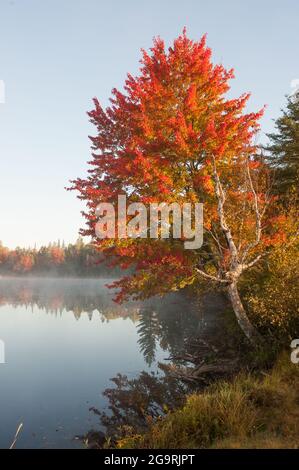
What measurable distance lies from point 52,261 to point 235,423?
6253 inches

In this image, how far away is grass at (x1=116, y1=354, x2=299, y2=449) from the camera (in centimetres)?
801

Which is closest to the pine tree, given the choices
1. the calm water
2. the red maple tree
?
the red maple tree

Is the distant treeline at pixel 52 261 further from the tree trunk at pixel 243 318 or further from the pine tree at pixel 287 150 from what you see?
the tree trunk at pixel 243 318

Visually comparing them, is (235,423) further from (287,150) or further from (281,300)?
(287,150)

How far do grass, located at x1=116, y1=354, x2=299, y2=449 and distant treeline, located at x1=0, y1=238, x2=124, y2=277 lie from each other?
117709 millimetres

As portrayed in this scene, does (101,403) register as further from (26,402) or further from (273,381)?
(273,381)

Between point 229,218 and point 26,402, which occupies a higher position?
point 229,218

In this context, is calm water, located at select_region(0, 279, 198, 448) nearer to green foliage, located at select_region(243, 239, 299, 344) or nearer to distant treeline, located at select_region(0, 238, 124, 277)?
green foliage, located at select_region(243, 239, 299, 344)

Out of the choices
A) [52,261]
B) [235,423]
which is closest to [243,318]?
[235,423]

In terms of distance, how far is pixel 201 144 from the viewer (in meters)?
14.7

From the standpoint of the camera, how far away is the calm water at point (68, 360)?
11.9 m
